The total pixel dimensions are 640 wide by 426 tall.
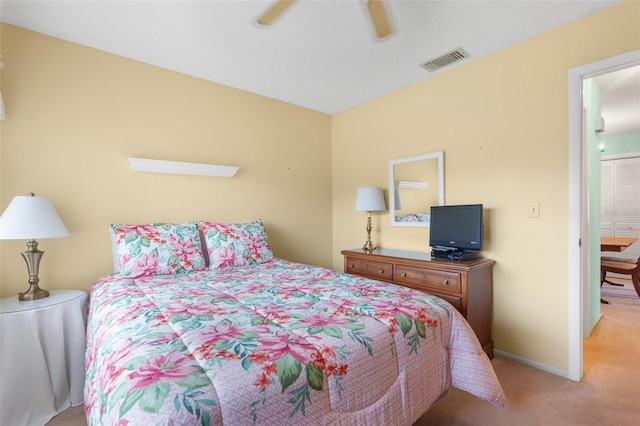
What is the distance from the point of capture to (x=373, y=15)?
143cm

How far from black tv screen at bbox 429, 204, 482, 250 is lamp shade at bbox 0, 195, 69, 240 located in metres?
→ 2.74

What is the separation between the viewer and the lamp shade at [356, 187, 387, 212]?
10.4 ft

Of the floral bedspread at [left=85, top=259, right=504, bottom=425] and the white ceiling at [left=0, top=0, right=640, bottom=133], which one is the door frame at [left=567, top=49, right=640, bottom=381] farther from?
the floral bedspread at [left=85, top=259, right=504, bottom=425]

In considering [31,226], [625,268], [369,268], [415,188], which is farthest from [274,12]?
[625,268]

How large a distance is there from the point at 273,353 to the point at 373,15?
1508 mm

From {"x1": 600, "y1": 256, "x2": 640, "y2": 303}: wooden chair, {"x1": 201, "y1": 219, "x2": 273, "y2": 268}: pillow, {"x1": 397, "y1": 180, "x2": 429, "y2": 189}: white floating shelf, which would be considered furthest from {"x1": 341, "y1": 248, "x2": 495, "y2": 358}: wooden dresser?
{"x1": 600, "y1": 256, "x2": 640, "y2": 303}: wooden chair

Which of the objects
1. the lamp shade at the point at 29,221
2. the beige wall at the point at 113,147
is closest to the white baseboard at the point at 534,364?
the beige wall at the point at 113,147

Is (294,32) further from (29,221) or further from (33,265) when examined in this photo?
(33,265)

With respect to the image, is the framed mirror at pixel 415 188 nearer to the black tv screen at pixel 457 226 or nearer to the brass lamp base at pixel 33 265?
the black tv screen at pixel 457 226

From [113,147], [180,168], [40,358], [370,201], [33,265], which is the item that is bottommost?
[40,358]

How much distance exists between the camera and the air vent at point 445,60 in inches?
96.8

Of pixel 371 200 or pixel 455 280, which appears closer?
pixel 455 280

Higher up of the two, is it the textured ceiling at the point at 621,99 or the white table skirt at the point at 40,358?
the textured ceiling at the point at 621,99

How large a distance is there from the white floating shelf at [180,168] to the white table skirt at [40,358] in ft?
3.64
